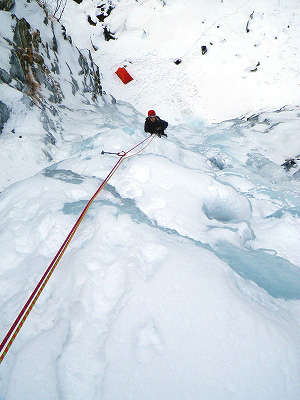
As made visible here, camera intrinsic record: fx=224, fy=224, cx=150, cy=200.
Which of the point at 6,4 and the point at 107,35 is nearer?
the point at 6,4

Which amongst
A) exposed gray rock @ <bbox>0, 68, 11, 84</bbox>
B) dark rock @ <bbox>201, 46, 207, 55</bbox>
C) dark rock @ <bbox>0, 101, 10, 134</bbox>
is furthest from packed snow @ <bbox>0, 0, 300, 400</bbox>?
dark rock @ <bbox>201, 46, 207, 55</bbox>

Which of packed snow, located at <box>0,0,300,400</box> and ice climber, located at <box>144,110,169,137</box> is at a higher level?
ice climber, located at <box>144,110,169,137</box>

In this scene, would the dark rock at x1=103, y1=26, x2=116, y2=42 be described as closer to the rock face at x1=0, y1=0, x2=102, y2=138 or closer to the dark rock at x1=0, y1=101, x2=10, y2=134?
the rock face at x1=0, y1=0, x2=102, y2=138

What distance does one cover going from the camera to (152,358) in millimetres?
1166

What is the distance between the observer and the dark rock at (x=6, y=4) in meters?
5.58

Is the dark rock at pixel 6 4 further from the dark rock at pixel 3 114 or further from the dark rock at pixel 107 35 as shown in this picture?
the dark rock at pixel 107 35

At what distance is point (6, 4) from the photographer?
224 inches

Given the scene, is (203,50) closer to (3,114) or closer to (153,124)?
(153,124)

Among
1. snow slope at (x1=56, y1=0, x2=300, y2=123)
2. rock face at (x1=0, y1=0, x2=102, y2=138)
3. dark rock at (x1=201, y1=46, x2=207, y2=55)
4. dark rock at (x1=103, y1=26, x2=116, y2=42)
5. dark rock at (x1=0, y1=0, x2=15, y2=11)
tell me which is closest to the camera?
rock face at (x1=0, y1=0, x2=102, y2=138)

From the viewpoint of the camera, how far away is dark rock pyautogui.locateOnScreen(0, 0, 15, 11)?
5575 millimetres

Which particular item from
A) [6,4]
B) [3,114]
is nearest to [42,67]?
[6,4]

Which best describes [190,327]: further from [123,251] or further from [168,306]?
[123,251]

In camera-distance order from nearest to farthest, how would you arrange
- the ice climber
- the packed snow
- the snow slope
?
the packed snow → the ice climber → the snow slope

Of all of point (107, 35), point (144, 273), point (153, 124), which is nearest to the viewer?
point (144, 273)
